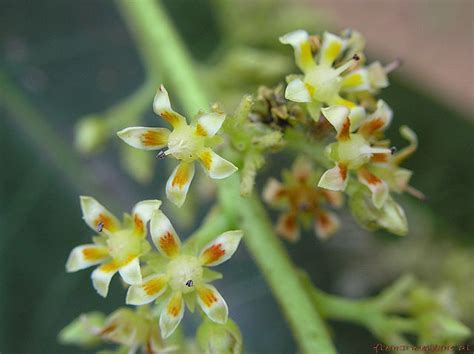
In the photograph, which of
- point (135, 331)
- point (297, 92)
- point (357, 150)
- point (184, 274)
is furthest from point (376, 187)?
point (135, 331)

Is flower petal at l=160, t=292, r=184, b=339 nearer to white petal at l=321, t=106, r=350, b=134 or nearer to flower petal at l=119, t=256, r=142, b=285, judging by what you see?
flower petal at l=119, t=256, r=142, b=285

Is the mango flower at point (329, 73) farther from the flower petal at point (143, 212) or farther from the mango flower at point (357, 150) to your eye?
the flower petal at point (143, 212)

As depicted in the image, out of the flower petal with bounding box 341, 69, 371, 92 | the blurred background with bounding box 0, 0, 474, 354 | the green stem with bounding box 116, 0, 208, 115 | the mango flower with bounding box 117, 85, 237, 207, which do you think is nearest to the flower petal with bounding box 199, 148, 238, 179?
the mango flower with bounding box 117, 85, 237, 207

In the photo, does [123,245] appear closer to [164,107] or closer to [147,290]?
[147,290]

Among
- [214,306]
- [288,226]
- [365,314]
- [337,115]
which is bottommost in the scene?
[365,314]

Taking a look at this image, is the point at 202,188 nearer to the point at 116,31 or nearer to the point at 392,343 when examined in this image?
the point at 392,343

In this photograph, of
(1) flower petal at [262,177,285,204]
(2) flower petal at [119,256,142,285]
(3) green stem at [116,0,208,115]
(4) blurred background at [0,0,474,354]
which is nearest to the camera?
(2) flower petal at [119,256,142,285]

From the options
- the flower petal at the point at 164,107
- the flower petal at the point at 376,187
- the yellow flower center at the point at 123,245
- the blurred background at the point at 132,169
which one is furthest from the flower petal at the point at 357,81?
the blurred background at the point at 132,169
